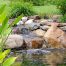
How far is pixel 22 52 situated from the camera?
11.6 meters

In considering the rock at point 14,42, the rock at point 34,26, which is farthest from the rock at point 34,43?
the rock at point 34,26

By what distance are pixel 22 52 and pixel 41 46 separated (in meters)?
1.22

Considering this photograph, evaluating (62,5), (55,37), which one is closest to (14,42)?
(55,37)

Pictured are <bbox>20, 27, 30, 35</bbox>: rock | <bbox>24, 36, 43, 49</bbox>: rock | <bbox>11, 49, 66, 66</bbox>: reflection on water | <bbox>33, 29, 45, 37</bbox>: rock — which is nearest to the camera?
<bbox>11, 49, 66, 66</bbox>: reflection on water

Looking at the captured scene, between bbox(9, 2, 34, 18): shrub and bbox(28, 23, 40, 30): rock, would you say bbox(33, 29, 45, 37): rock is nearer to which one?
bbox(28, 23, 40, 30): rock

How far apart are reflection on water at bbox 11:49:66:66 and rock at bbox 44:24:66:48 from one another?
894mm

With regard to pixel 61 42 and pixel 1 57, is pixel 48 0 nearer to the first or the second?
pixel 61 42

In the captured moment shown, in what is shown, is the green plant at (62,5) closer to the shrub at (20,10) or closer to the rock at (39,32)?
the shrub at (20,10)

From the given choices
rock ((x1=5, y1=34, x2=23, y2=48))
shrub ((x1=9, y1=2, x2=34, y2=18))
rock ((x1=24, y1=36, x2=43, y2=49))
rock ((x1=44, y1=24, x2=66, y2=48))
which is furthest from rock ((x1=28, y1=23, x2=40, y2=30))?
shrub ((x1=9, y1=2, x2=34, y2=18))

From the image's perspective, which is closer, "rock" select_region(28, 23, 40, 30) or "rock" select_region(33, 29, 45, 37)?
"rock" select_region(33, 29, 45, 37)

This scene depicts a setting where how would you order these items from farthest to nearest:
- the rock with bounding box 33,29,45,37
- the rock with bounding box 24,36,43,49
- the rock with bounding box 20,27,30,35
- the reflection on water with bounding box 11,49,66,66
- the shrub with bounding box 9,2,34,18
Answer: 1. the shrub with bounding box 9,2,34,18
2. the rock with bounding box 20,27,30,35
3. the rock with bounding box 33,29,45,37
4. the rock with bounding box 24,36,43,49
5. the reflection on water with bounding box 11,49,66,66

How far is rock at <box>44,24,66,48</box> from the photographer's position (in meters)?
12.6

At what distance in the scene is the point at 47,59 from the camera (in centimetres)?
987

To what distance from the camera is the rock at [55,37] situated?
12625 mm
